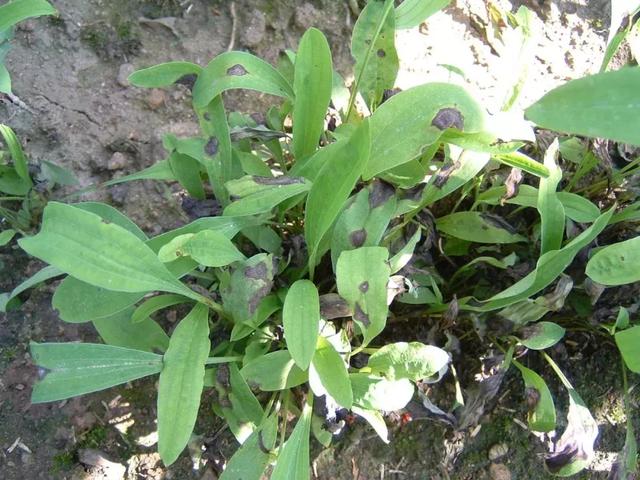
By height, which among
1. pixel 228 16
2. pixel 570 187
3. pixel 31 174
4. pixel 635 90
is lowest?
pixel 31 174

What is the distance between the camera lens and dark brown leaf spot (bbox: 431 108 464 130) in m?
0.96

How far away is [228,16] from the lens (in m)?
1.65

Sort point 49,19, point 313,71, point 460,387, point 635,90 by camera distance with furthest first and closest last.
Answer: point 49,19
point 460,387
point 313,71
point 635,90

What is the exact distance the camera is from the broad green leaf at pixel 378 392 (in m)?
1.08

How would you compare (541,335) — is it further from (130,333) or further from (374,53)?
(130,333)

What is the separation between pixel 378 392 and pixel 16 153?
3.05 ft

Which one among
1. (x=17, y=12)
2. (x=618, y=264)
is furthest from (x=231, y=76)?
(x=618, y=264)

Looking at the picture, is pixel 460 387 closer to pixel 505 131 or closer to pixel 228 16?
pixel 505 131

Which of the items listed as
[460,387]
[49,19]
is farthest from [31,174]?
[460,387]

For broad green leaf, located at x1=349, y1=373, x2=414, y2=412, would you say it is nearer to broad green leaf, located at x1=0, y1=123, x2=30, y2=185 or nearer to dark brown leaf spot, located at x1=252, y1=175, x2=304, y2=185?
dark brown leaf spot, located at x1=252, y1=175, x2=304, y2=185

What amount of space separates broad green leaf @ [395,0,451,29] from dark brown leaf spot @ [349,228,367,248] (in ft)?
1.51

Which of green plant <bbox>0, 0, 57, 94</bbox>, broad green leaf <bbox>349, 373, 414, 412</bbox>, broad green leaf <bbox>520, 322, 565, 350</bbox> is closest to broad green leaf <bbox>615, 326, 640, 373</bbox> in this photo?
broad green leaf <bbox>520, 322, 565, 350</bbox>

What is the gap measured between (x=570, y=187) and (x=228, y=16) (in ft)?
3.25

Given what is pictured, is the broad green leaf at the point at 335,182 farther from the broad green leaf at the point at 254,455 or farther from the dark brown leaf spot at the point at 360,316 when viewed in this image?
the broad green leaf at the point at 254,455
